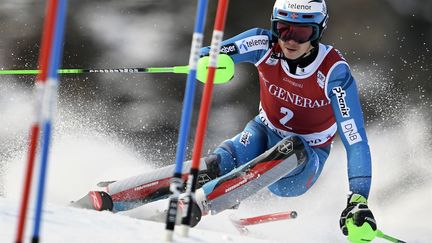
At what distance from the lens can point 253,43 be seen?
4402 millimetres

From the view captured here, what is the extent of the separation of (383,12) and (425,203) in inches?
70.6

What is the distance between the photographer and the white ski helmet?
4.23 metres

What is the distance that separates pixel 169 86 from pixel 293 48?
134 inches

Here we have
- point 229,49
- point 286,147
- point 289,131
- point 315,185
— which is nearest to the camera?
point 286,147

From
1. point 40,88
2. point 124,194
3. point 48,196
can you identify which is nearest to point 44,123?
point 40,88

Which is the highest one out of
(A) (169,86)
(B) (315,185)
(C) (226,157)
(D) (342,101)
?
(A) (169,86)

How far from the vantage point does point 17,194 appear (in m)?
5.71

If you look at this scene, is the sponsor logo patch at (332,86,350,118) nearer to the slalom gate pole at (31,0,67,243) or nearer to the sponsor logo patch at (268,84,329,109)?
the sponsor logo patch at (268,84,329,109)

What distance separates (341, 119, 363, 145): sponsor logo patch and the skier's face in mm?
490

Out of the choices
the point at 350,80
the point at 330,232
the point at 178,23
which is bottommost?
the point at 330,232

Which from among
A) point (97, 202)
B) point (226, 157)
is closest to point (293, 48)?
point (226, 157)

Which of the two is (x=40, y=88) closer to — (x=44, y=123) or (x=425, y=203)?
(x=44, y=123)

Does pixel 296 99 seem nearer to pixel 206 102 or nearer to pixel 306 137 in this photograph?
pixel 306 137

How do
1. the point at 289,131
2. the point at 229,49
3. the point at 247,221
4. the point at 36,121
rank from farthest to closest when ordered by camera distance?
1. the point at 247,221
2. the point at 289,131
3. the point at 229,49
4. the point at 36,121
